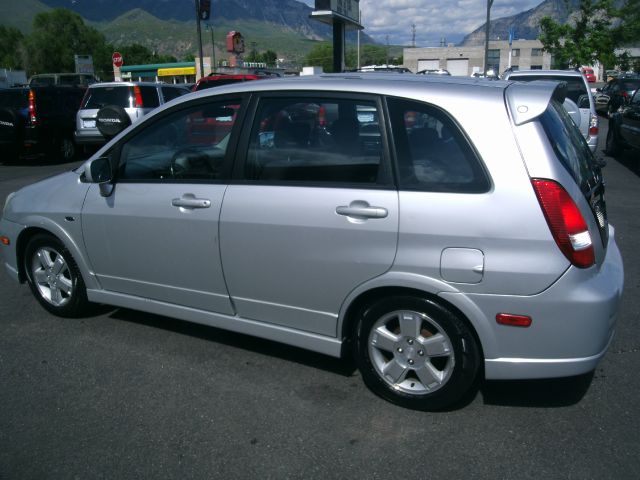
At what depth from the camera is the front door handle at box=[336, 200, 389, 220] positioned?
3.09m

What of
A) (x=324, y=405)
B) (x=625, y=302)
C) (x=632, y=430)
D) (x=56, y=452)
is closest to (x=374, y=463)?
(x=324, y=405)

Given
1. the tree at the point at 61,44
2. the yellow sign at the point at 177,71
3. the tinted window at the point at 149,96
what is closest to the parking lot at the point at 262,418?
the tinted window at the point at 149,96

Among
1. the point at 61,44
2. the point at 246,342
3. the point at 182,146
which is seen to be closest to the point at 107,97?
the point at 182,146

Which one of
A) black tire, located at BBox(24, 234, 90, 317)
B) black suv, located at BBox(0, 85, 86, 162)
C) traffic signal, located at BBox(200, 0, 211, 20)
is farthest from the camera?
traffic signal, located at BBox(200, 0, 211, 20)

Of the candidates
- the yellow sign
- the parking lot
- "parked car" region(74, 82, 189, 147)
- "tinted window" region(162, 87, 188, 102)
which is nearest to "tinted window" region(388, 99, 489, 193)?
the parking lot

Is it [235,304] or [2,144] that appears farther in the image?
[2,144]

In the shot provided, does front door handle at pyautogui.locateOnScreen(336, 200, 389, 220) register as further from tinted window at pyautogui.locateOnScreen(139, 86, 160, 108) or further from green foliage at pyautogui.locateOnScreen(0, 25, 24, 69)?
green foliage at pyautogui.locateOnScreen(0, 25, 24, 69)

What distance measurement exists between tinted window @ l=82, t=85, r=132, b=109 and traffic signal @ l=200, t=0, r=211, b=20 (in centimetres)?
1401

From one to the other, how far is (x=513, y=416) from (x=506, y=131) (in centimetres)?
154

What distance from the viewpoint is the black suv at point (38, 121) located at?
1391cm

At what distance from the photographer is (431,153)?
3.10m

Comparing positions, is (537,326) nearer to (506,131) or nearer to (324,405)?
(506,131)

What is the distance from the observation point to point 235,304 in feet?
12.2

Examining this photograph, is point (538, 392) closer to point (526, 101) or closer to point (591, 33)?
point (526, 101)
